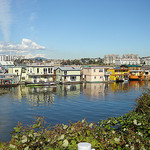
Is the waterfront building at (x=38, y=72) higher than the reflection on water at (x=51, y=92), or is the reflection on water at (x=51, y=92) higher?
the waterfront building at (x=38, y=72)

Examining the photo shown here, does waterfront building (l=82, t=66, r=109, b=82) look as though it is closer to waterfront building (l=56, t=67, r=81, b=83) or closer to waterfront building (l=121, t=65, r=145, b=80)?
waterfront building (l=56, t=67, r=81, b=83)

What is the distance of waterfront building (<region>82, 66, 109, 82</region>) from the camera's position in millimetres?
57156

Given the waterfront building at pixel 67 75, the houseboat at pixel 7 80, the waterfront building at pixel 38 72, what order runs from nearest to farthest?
the houseboat at pixel 7 80 → the waterfront building at pixel 38 72 → the waterfront building at pixel 67 75

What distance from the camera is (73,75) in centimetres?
5578

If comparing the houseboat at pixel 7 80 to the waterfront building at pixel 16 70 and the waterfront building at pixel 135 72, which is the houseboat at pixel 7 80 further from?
the waterfront building at pixel 135 72

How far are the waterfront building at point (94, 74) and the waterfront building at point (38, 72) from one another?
12197 mm

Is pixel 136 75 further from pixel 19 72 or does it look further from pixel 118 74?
pixel 19 72

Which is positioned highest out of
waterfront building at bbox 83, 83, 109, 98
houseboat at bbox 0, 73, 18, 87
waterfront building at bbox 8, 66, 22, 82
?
waterfront building at bbox 8, 66, 22, 82

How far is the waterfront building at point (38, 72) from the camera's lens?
5047 centimetres

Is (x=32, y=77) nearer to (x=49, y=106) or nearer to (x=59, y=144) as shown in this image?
(x=49, y=106)

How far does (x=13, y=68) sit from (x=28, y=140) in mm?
51376

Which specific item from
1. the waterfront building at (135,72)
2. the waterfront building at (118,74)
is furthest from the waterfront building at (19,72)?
the waterfront building at (135,72)

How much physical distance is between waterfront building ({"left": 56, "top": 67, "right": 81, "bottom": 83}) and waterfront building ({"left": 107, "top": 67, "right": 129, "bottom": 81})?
11.5 metres

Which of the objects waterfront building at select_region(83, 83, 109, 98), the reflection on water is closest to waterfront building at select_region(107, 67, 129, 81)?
the reflection on water
